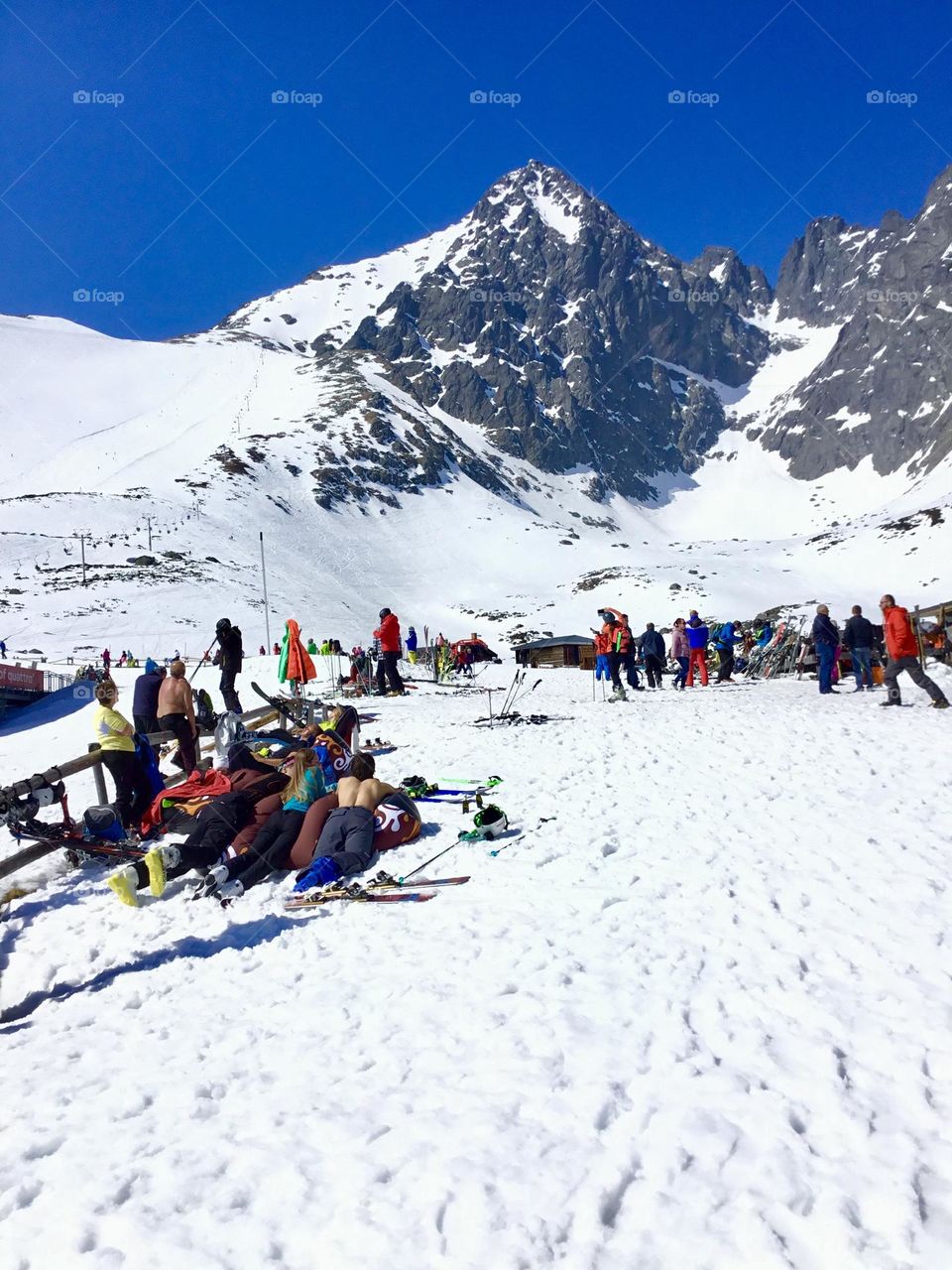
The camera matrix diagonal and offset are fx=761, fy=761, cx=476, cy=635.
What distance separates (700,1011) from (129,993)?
12.7 feet

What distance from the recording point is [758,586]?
232 feet

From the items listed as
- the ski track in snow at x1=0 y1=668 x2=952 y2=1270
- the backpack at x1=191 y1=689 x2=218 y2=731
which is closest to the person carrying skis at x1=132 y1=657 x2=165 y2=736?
the backpack at x1=191 y1=689 x2=218 y2=731

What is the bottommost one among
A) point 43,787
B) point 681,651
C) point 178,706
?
point 43,787

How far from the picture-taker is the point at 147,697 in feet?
39.8

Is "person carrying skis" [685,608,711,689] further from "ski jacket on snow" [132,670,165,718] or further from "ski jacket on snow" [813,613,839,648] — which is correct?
"ski jacket on snow" [132,670,165,718]

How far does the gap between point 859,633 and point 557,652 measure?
26.7 metres

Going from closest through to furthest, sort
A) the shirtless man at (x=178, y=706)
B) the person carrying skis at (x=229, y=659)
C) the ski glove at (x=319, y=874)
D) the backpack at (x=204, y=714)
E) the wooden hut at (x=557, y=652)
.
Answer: the ski glove at (x=319, y=874) < the shirtless man at (x=178, y=706) < the backpack at (x=204, y=714) < the person carrying skis at (x=229, y=659) < the wooden hut at (x=557, y=652)

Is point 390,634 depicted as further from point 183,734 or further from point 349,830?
point 349,830

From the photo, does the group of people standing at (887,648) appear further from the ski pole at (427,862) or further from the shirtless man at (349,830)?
the shirtless man at (349,830)

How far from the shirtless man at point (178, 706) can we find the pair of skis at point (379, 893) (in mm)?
5060

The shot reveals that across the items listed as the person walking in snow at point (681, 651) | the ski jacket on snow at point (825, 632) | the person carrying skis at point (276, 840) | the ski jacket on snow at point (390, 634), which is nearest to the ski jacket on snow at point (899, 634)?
the ski jacket on snow at point (825, 632)

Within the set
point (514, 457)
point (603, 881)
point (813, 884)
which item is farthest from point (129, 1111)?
point (514, 457)

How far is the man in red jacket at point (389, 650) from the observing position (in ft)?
68.6

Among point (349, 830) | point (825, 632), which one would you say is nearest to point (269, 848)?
point (349, 830)
